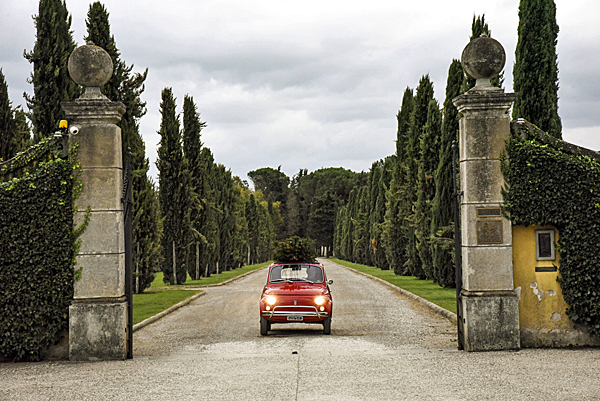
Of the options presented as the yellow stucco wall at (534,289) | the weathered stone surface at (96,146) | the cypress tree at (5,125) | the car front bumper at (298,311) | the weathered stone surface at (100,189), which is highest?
the cypress tree at (5,125)

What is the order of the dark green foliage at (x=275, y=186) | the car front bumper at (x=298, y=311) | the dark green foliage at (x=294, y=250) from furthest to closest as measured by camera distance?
the dark green foliage at (x=275, y=186), the dark green foliage at (x=294, y=250), the car front bumper at (x=298, y=311)

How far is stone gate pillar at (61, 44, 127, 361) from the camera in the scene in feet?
31.9

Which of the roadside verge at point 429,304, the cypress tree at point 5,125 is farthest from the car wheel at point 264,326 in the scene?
the cypress tree at point 5,125

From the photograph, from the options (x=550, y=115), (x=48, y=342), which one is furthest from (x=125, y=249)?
(x=550, y=115)

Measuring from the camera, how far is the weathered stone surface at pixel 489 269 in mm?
10016

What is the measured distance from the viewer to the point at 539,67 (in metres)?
18.8

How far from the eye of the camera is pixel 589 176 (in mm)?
9867

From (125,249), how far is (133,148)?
555 inches

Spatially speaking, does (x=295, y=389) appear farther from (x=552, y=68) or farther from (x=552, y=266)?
(x=552, y=68)

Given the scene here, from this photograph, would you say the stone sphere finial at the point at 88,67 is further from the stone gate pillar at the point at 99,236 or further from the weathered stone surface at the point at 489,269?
the weathered stone surface at the point at 489,269

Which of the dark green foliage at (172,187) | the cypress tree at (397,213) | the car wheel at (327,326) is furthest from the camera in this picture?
the cypress tree at (397,213)

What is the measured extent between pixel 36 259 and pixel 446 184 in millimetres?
19112

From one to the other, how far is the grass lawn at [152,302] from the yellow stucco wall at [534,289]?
31.0ft

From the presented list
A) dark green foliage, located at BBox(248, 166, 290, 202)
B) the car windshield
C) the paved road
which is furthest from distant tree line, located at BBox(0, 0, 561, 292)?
dark green foliage, located at BBox(248, 166, 290, 202)
